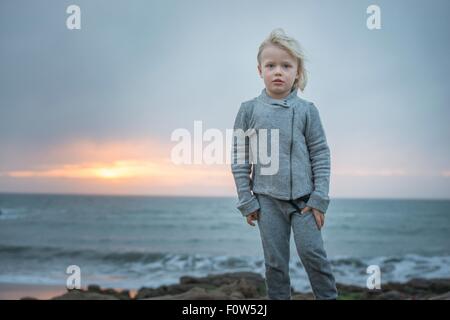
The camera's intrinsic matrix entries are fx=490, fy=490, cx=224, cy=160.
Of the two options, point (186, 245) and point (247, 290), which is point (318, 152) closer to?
point (247, 290)

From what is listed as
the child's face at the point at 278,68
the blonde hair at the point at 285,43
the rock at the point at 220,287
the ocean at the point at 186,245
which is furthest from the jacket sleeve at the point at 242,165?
the ocean at the point at 186,245

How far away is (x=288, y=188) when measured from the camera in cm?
211

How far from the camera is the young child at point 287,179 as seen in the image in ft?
6.90

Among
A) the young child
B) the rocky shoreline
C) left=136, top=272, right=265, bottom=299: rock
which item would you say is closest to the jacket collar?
the young child

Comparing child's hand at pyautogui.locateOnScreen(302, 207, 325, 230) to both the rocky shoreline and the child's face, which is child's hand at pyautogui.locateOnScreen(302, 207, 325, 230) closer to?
the child's face

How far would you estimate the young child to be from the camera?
2.10 meters

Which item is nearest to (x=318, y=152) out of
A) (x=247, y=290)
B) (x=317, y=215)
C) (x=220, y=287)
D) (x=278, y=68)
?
(x=317, y=215)

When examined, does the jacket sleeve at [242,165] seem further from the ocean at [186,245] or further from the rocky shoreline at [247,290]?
the ocean at [186,245]

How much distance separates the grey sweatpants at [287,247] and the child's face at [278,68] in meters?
0.49

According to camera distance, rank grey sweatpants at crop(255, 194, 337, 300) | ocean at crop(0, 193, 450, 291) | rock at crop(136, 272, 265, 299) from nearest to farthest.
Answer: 1. grey sweatpants at crop(255, 194, 337, 300)
2. rock at crop(136, 272, 265, 299)
3. ocean at crop(0, 193, 450, 291)

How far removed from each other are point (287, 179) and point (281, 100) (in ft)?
1.17

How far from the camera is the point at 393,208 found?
23188mm

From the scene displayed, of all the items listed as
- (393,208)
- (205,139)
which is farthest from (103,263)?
(393,208)
